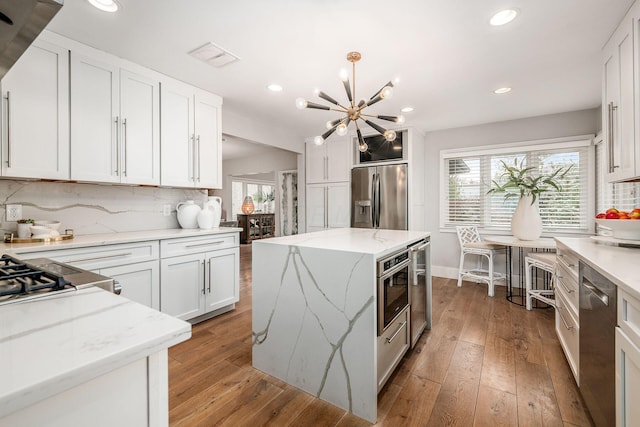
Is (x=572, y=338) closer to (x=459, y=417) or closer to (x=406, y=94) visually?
(x=459, y=417)

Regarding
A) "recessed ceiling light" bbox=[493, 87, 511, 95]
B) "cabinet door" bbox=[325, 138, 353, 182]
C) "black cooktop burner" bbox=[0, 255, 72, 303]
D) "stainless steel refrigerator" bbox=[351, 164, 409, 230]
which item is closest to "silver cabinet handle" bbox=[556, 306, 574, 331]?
"stainless steel refrigerator" bbox=[351, 164, 409, 230]

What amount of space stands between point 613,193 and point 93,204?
5.40 meters

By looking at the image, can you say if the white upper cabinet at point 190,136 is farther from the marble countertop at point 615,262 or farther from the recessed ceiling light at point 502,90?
the marble countertop at point 615,262

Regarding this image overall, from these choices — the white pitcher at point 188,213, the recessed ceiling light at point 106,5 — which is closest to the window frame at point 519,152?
Answer: the white pitcher at point 188,213

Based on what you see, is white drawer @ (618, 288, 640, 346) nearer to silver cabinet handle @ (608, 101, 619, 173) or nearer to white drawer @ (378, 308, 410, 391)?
white drawer @ (378, 308, 410, 391)

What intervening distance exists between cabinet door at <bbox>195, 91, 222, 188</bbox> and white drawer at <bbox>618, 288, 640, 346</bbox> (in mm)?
3235

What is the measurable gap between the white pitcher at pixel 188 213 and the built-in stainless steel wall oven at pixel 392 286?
227 cm

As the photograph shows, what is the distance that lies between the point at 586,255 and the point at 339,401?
1.62 m

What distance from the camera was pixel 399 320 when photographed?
6.55 feet

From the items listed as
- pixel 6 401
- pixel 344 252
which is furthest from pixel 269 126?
pixel 6 401

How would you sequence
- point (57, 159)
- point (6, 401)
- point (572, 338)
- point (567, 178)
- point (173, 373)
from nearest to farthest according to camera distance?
point (6, 401) → point (572, 338) → point (173, 373) → point (57, 159) → point (567, 178)

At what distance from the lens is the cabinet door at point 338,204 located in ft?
15.3

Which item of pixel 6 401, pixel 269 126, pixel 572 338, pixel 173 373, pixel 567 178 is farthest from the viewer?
pixel 269 126

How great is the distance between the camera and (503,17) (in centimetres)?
194
